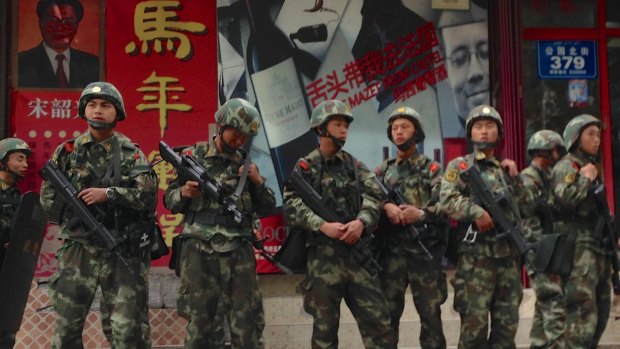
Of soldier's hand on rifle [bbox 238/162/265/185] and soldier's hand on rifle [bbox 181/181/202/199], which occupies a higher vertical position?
soldier's hand on rifle [bbox 238/162/265/185]

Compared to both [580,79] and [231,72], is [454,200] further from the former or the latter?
[580,79]

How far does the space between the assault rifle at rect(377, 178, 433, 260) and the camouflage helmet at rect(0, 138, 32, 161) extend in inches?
145

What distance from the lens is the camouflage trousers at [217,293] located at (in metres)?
6.46

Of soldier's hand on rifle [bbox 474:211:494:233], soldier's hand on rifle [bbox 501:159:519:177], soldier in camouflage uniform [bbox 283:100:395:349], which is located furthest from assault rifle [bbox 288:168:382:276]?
soldier's hand on rifle [bbox 501:159:519:177]

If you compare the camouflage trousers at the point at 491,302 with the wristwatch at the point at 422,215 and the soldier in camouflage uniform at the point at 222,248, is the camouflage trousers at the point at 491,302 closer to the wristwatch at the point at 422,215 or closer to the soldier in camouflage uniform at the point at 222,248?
the wristwatch at the point at 422,215

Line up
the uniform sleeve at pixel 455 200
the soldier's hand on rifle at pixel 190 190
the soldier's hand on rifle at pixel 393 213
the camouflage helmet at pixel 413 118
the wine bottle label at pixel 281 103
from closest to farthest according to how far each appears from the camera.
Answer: the soldier's hand on rifle at pixel 190 190, the uniform sleeve at pixel 455 200, the soldier's hand on rifle at pixel 393 213, the camouflage helmet at pixel 413 118, the wine bottle label at pixel 281 103

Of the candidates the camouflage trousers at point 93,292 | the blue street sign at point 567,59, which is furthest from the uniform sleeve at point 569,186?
the camouflage trousers at point 93,292

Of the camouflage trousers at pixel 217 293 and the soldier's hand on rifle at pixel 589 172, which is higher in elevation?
the soldier's hand on rifle at pixel 589 172

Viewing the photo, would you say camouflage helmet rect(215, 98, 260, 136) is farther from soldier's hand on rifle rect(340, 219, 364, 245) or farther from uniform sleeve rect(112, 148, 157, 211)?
soldier's hand on rifle rect(340, 219, 364, 245)

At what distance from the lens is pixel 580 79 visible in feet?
33.6

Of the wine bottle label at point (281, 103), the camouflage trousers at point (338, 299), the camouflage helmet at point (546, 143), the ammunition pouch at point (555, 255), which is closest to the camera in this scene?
the camouflage trousers at point (338, 299)

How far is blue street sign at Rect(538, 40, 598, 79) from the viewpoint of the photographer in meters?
10.2

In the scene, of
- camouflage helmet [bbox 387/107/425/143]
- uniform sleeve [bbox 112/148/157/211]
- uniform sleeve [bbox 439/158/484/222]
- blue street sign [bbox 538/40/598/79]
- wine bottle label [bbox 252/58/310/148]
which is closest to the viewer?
uniform sleeve [bbox 112/148/157/211]

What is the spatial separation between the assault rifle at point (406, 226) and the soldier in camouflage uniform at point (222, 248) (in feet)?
3.37
